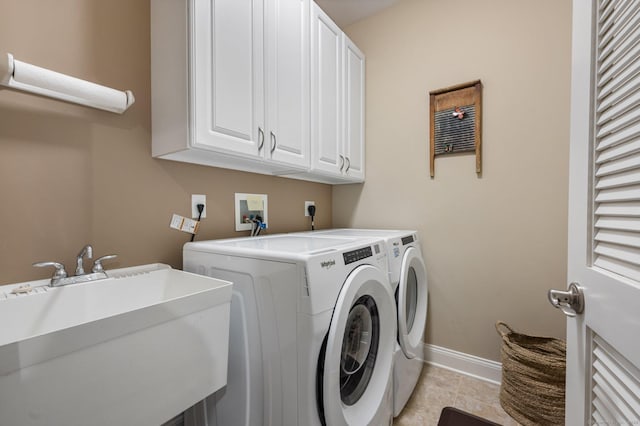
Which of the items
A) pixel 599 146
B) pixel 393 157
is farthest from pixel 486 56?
pixel 599 146

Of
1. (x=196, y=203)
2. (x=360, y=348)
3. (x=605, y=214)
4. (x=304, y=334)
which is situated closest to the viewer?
(x=605, y=214)

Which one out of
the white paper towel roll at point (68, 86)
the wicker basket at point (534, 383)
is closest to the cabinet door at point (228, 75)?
the white paper towel roll at point (68, 86)

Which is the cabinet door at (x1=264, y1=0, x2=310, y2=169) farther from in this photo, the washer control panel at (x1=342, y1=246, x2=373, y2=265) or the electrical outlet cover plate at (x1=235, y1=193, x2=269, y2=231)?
the washer control panel at (x1=342, y1=246, x2=373, y2=265)

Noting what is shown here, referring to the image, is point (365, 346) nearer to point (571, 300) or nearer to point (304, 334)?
point (304, 334)

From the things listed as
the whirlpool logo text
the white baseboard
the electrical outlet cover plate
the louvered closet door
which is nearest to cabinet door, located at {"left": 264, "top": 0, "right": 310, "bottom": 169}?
the electrical outlet cover plate

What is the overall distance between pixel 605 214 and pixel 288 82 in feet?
4.93

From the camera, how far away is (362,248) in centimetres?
121

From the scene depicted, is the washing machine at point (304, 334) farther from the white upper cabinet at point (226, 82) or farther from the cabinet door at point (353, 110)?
the cabinet door at point (353, 110)

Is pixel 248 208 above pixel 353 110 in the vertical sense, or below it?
below

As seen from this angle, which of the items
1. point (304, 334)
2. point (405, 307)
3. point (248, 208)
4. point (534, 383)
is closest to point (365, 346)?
point (405, 307)

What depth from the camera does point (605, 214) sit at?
602 mm

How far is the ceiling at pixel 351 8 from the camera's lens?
2156mm

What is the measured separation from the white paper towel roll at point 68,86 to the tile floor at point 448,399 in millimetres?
2067

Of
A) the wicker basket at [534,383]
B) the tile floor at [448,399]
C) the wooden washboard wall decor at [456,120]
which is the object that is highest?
the wooden washboard wall decor at [456,120]
